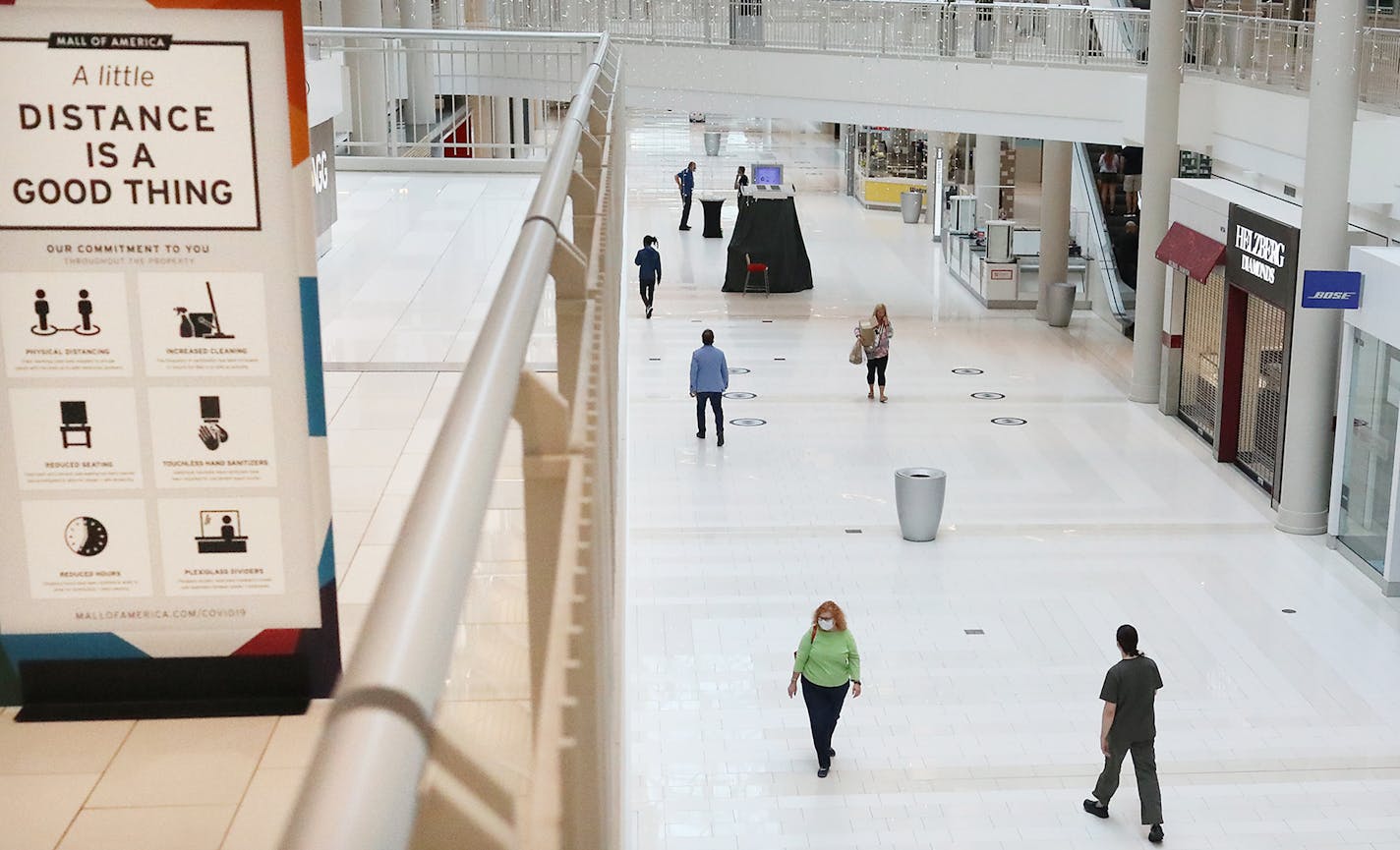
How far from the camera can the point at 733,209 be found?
37.8 meters

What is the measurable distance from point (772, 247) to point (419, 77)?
7639 millimetres

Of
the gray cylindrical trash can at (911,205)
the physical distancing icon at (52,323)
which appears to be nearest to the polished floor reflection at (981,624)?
the physical distancing icon at (52,323)

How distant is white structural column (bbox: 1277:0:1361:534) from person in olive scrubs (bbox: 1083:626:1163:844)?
22.3 ft

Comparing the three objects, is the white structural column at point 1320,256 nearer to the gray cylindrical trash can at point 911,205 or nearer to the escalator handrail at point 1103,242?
the escalator handrail at point 1103,242

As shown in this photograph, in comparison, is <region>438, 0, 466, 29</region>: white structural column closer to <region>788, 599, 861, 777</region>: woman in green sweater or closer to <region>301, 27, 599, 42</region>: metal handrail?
<region>301, 27, 599, 42</region>: metal handrail

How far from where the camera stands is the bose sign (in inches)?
563

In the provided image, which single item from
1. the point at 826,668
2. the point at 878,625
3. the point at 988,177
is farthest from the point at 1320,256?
the point at 988,177

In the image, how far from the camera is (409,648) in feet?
1.71

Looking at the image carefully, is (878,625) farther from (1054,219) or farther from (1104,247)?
(1104,247)

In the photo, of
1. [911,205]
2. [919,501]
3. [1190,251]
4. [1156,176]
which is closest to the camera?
[919,501]

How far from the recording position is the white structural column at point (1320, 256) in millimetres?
14688

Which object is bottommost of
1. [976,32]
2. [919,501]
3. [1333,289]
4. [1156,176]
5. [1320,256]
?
[919,501]

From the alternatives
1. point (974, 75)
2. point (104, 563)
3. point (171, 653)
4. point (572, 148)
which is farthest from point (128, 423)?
point (974, 75)

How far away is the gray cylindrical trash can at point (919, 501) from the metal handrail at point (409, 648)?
13.5m
